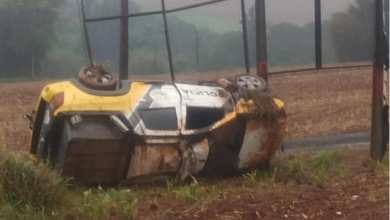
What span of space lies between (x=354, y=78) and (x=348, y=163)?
16.0m

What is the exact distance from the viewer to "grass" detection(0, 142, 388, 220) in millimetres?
6254

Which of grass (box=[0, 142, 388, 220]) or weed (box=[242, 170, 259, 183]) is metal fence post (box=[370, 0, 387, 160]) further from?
weed (box=[242, 170, 259, 183])

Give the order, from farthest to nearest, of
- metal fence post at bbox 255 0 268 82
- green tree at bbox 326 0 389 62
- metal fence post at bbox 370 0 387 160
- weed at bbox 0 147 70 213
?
green tree at bbox 326 0 389 62 < metal fence post at bbox 255 0 268 82 < metal fence post at bbox 370 0 387 160 < weed at bbox 0 147 70 213

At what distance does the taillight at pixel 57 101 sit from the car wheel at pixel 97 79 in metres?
0.28

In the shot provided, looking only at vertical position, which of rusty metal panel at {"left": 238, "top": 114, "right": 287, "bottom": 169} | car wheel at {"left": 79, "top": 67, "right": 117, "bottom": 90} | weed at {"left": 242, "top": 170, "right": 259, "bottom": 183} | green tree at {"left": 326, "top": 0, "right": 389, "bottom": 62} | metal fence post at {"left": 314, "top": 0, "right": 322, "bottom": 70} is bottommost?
green tree at {"left": 326, "top": 0, "right": 389, "bottom": 62}

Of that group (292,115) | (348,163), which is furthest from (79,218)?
(292,115)

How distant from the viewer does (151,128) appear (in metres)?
7.83

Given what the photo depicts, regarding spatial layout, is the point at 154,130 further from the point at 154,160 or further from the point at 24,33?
the point at 24,33

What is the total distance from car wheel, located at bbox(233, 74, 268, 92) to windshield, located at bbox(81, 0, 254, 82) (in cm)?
154

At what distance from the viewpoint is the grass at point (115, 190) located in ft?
20.5

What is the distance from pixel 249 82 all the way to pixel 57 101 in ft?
6.17

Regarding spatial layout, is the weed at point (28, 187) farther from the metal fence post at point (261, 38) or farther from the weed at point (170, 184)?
the metal fence post at point (261, 38)

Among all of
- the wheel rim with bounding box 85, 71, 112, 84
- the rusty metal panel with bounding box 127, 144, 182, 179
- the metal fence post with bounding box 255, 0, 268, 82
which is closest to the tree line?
the wheel rim with bounding box 85, 71, 112, 84

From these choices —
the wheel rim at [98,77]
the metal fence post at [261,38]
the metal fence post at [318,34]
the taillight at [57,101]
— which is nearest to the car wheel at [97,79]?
the wheel rim at [98,77]
